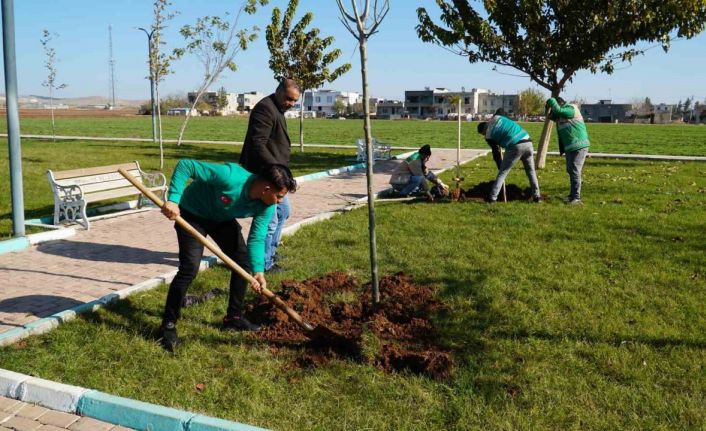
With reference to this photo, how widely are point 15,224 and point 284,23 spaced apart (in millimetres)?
13861

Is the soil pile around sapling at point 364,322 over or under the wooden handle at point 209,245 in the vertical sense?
under

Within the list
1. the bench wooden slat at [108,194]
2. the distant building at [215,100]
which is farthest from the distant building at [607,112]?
the bench wooden slat at [108,194]

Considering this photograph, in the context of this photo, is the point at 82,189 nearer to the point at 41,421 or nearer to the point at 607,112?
the point at 41,421

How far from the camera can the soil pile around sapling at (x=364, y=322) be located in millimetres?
4020

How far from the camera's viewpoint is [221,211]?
4.20 meters

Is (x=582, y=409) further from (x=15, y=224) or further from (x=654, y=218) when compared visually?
(x=15, y=224)

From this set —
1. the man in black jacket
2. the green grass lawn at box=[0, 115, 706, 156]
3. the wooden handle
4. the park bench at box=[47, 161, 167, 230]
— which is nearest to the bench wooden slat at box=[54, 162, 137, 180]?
the park bench at box=[47, 161, 167, 230]

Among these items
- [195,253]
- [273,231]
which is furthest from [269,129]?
[195,253]

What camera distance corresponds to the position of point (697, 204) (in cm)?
999

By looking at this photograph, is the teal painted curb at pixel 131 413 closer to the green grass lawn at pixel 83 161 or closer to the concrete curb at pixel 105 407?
the concrete curb at pixel 105 407

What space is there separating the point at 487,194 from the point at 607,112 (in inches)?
4862

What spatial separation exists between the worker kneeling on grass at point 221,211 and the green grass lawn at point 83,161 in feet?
16.1

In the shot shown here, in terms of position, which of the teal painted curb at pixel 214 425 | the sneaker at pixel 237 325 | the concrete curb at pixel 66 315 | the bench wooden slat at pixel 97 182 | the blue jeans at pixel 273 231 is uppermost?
the bench wooden slat at pixel 97 182

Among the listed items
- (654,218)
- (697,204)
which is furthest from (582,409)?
(697,204)
